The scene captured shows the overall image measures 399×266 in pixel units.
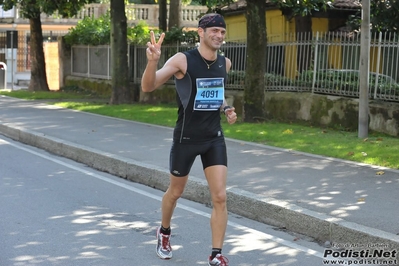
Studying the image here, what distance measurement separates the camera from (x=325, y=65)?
16.7m

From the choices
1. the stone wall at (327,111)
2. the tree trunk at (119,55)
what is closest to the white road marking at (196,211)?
the stone wall at (327,111)

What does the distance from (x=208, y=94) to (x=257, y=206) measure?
2.35m

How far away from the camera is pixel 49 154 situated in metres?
12.8

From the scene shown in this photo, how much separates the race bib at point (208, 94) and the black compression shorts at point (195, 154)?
286 millimetres

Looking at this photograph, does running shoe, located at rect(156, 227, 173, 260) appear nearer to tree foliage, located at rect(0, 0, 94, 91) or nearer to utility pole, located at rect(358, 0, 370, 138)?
utility pole, located at rect(358, 0, 370, 138)

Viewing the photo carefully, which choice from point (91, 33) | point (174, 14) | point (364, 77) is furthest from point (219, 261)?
point (91, 33)

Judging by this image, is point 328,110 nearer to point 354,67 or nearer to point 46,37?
point 354,67

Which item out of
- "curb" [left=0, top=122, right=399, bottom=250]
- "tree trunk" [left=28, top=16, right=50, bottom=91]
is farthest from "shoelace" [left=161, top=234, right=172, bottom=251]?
"tree trunk" [left=28, top=16, right=50, bottom=91]

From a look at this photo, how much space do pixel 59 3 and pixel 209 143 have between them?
64.9 feet

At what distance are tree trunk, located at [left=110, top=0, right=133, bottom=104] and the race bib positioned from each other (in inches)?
624

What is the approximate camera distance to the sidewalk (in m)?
6.93

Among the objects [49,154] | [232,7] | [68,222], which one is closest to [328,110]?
[49,154]

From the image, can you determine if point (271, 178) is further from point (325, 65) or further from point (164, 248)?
point (325, 65)

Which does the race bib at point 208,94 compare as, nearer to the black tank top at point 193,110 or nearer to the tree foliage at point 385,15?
the black tank top at point 193,110
